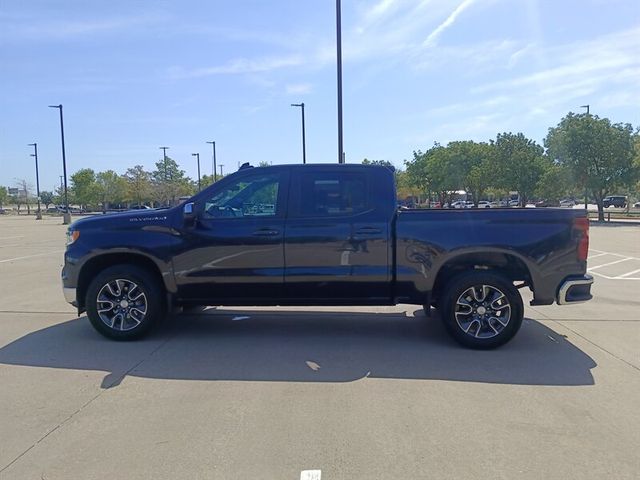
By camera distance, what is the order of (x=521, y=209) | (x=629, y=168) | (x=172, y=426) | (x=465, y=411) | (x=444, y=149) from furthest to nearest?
(x=444, y=149)
(x=629, y=168)
(x=521, y=209)
(x=465, y=411)
(x=172, y=426)

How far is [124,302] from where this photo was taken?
6.26 metres

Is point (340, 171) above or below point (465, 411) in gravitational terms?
above

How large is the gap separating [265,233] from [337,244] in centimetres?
83

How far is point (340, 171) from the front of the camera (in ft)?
20.6

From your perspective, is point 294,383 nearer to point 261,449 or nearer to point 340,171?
point 261,449

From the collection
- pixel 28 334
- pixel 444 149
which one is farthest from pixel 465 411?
pixel 444 149

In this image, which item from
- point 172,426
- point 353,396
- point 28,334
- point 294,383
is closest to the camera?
point 172,426

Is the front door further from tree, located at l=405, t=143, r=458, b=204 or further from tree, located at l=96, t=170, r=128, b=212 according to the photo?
tree, located at l=96, t=170, r=128, b=212

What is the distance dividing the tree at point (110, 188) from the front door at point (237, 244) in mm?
75236

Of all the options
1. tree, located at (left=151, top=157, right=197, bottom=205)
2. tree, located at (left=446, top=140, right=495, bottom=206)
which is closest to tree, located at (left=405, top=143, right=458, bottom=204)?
tree, located at (left=446, top=140, right=495, bottom=206)

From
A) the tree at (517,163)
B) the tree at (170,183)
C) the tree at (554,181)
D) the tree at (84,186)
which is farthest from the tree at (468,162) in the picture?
the tree at (84,186)

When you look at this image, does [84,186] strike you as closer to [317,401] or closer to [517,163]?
[517,163]

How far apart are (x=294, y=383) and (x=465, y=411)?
5.01ft

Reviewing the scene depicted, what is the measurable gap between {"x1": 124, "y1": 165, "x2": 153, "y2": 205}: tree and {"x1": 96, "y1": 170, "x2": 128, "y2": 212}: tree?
3.18 feet
